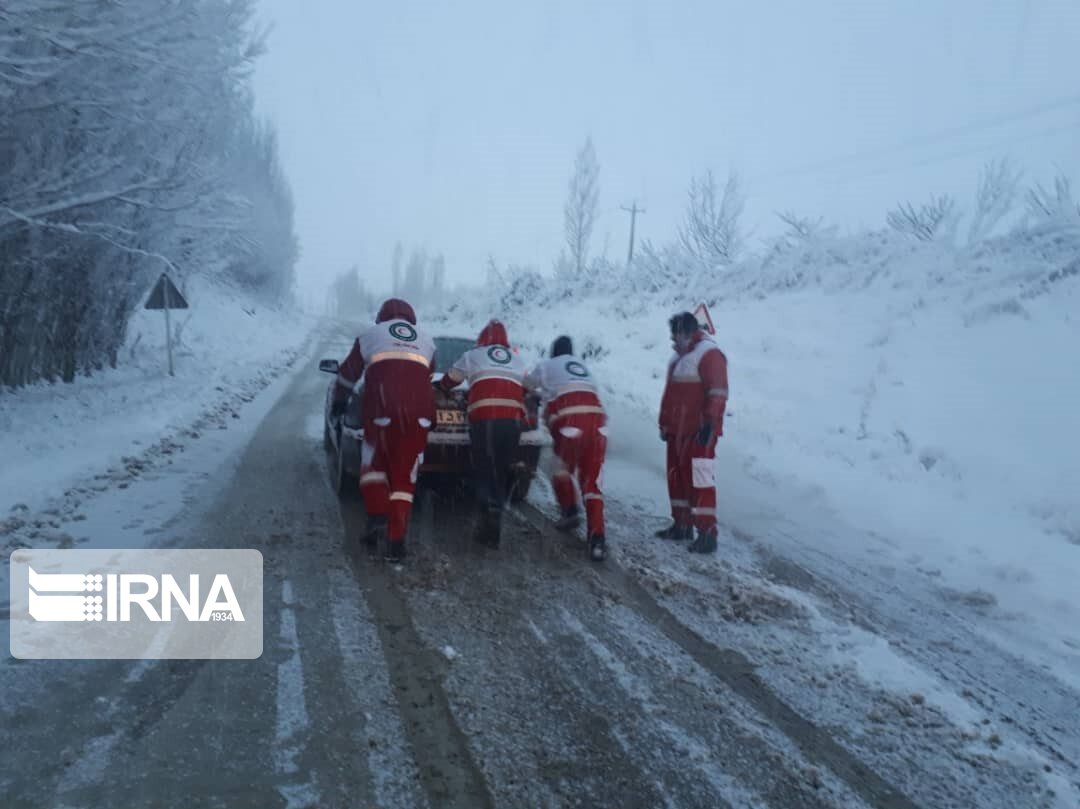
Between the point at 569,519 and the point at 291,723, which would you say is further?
the point at 569,519

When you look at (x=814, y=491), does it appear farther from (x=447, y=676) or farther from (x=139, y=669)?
(x=139, y=669)

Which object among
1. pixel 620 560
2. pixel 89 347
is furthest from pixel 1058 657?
pixel 89 347

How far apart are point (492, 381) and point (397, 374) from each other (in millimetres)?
784

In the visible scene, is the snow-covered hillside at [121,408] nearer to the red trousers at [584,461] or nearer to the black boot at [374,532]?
the black boot at [374,532]

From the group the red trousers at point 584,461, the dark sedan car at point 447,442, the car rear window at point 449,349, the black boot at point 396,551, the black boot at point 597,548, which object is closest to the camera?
the black boot at point 396,551

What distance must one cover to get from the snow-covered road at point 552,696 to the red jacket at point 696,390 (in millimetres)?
1209

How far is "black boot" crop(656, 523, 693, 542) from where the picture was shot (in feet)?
21.6

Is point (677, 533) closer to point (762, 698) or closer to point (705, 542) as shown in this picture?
point (705, 542)

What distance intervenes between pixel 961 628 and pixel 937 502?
310cm

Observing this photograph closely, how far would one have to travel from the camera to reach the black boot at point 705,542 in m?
6.19

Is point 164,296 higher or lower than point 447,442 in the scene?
higher

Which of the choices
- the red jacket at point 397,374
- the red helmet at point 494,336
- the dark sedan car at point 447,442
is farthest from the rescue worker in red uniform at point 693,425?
the red jacket at point 397,374

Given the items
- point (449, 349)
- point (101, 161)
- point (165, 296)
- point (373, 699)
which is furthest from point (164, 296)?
point (373, 699)

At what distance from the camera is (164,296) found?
16.0 metres
